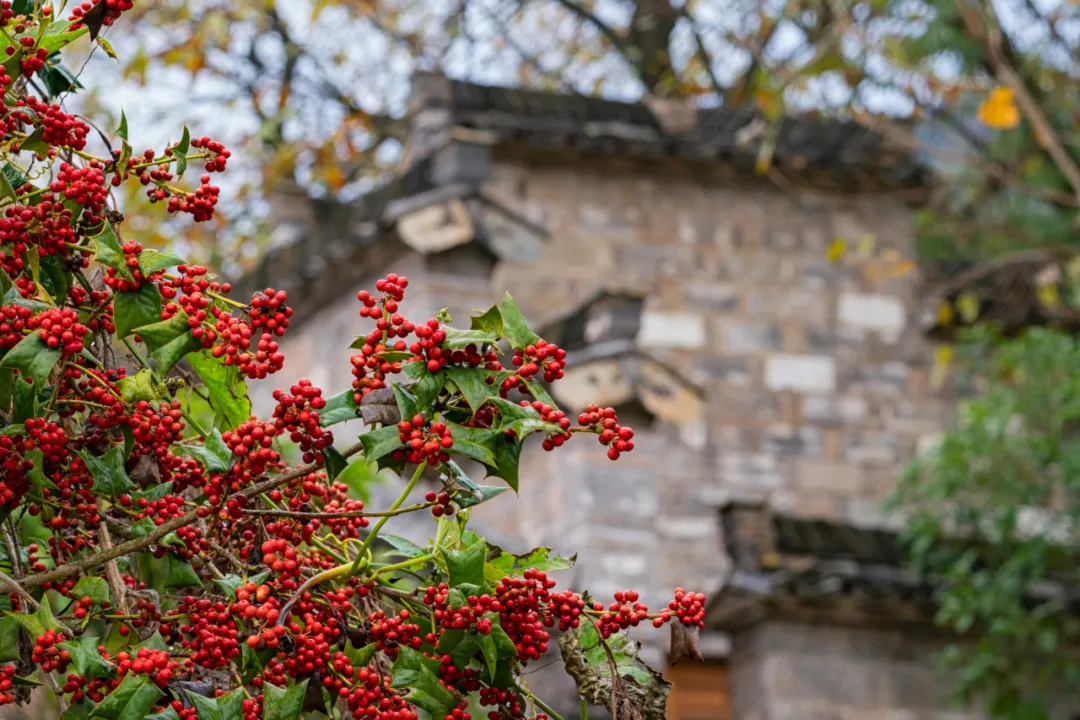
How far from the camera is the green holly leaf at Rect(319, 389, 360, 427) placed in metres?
2.46

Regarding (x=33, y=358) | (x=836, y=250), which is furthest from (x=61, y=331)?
(x=836, y=250)

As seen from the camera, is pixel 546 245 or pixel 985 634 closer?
pixel 985 634

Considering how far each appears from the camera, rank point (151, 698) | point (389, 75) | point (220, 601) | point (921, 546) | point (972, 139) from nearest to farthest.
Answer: point (151, 698), point (220, 601), point (921, 546), point (972, 139), point (389, 75)

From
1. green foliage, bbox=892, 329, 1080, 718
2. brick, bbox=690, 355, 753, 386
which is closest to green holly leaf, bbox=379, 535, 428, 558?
green foliage, bbox=892, 329, 1080, 718

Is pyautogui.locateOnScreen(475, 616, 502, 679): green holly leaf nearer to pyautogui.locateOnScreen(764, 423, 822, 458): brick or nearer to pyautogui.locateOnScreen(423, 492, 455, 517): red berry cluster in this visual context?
pyautogui.locateOnScreen(423, 492, 455, 517): red berry cluster

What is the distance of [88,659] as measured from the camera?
8.26 feet

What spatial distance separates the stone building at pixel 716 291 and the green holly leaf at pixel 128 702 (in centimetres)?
742

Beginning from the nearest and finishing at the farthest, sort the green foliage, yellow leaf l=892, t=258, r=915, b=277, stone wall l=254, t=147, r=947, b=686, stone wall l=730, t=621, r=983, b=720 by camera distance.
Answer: the green foliage
stone wall l=730, t=621, r=983, b=720
stone wall l=254, t=147, r=947, b=686
yellow leaf l=892, t=258, r=915, b=277

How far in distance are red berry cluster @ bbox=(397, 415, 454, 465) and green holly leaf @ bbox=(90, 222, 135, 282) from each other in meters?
0.47

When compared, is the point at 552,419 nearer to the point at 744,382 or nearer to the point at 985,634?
the point at 985,634

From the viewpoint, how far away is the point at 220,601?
263 cm

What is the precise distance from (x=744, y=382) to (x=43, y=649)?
383 inches

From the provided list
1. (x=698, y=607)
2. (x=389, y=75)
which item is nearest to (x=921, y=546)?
(x=698, y=607)

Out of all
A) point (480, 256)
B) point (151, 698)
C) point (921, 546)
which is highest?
point (480, 256)
